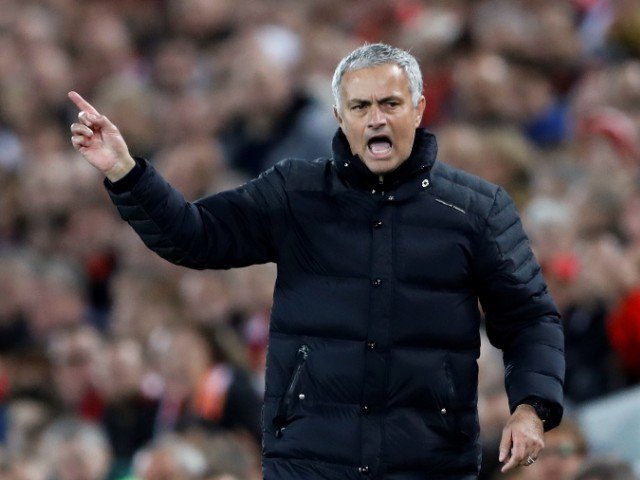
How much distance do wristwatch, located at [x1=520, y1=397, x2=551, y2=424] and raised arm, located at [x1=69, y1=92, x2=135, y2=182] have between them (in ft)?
4.18

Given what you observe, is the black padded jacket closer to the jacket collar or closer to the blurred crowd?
the jacket collar

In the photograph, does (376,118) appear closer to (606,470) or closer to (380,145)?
(380,145)

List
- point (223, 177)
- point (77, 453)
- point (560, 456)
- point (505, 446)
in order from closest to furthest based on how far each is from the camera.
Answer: point (505, 446) → point (560, 456) → point (77, 453) → point (223, 177)

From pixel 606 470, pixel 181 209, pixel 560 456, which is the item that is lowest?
pixel 606 470

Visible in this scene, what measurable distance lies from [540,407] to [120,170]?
1334 mm

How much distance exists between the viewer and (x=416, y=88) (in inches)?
190

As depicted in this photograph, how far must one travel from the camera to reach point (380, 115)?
15.5ft

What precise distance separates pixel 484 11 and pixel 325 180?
523 centimetres

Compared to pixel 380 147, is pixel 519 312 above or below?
below

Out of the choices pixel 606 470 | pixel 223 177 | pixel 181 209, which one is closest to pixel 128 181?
pixel 181 209

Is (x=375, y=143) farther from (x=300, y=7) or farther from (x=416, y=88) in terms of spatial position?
(x=300, y=7)

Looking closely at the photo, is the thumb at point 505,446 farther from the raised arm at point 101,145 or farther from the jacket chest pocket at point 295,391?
the raised arm at point 101,145

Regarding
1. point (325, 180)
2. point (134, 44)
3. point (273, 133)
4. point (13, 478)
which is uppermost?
point (134, 44)

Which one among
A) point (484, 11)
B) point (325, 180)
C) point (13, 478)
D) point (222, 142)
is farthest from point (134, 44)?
point (325, 180)
